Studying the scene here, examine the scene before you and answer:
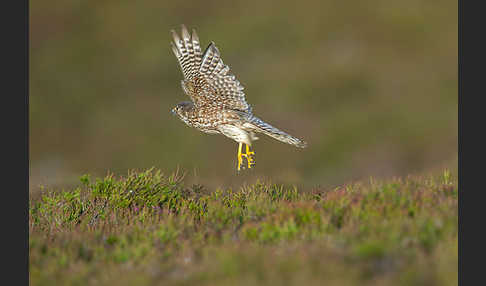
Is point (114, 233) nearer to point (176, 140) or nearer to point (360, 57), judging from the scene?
point (176, 140)

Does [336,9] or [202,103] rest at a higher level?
[336,9]

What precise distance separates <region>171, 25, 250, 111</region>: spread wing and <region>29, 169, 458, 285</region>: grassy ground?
88.7 inches

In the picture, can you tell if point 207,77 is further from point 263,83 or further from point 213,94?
point 263,83

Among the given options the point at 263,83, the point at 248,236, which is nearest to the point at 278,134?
the point at 248,236

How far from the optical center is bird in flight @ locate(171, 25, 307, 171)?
11211mm

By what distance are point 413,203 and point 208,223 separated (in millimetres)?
2756

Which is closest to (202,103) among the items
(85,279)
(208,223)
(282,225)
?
(208,223)

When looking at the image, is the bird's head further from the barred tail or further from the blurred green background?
the blurred green background

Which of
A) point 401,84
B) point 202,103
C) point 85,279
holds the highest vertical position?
point 401,84

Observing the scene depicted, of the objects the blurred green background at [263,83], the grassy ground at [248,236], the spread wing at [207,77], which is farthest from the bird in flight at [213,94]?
Answer: the blurred green background at [263,83]

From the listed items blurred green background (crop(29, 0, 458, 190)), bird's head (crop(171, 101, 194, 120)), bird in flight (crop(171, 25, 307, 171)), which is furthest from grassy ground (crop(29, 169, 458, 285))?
blurred green background (crop(29, 0, 458, 190))

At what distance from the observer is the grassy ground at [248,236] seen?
5.91 meters

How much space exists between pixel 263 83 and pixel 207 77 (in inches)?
888

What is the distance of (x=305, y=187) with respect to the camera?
1046 centimetres
